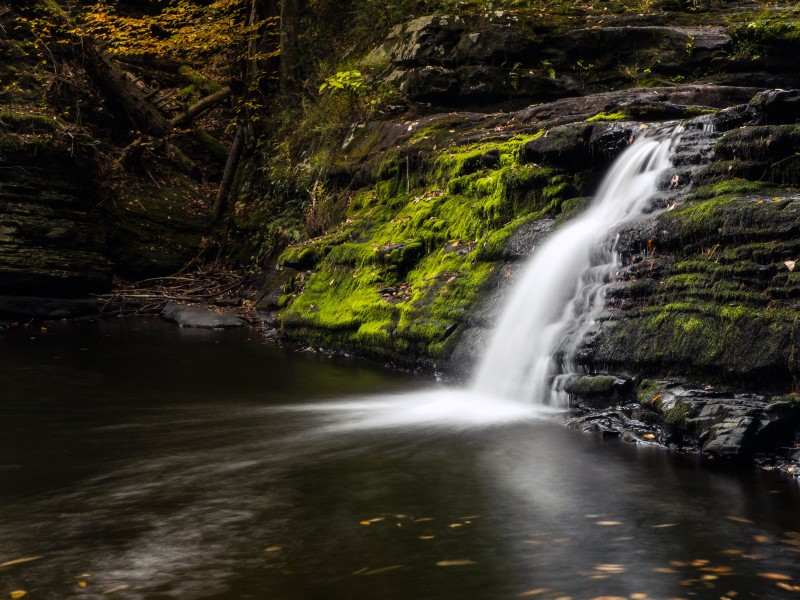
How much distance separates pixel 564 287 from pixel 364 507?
394 centimetres

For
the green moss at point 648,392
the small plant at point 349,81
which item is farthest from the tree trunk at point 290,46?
the green moss at point 648,392

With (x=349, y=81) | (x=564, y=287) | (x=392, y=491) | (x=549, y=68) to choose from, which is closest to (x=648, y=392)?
(x=564, y=287)

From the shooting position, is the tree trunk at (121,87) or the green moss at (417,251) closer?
the green moss at (417,251)

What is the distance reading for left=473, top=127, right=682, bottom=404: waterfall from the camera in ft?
25.1

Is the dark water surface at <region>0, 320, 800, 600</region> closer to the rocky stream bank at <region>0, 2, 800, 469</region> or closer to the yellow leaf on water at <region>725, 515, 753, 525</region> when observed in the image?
the yellow leaf on water at <region>725, 515, 753, 525</region>

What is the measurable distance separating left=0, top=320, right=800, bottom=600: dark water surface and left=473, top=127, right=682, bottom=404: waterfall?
18.2 inches

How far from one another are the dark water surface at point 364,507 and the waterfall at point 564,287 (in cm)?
46

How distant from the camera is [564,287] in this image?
809cm

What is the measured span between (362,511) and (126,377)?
5740mm

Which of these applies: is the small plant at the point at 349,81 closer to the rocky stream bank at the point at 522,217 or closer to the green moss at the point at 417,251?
the rocky stream bank at the point at 522,217

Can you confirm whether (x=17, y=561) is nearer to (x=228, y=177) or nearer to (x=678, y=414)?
(x=678, y=414)

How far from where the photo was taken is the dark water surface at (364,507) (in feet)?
12.6

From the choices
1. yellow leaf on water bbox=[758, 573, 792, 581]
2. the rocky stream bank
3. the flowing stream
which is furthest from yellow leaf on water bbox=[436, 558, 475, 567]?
the rocky stream bank

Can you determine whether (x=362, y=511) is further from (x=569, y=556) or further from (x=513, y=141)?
(x=513, y=141)
